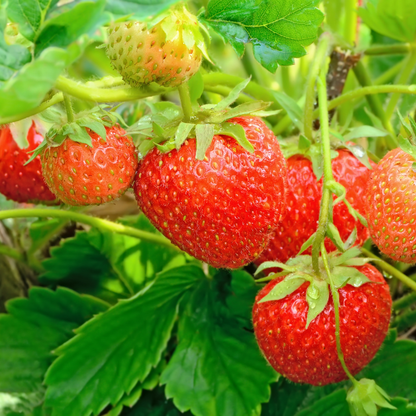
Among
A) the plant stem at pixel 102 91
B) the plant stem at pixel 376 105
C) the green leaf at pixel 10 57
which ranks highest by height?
the green leaf at pixel 10 57

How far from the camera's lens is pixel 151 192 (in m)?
0.63

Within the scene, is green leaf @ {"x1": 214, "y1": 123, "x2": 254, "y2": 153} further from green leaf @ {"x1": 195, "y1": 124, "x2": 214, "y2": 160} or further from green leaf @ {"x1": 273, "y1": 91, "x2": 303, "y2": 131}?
green leaf @ {"x1": 273, "y1": 91, "x2": 303, "y2": 131}

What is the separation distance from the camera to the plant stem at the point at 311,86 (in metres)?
0.72

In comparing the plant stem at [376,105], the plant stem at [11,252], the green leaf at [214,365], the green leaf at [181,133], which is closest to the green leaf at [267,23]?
the green leaf at [181,133]

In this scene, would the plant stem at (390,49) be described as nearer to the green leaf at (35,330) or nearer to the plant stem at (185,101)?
the plant stem at (185,101)

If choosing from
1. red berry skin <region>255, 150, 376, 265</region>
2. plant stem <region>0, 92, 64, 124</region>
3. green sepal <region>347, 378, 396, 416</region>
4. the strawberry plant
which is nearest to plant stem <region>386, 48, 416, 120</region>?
the strawberry plant

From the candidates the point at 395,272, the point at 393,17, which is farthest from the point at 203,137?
the point at 393,17

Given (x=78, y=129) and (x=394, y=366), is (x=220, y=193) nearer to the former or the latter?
(x=78, y=129)

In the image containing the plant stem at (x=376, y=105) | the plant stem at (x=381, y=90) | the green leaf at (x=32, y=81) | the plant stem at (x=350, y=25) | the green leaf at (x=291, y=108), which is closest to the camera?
the green leaf at (x=32, y=81)

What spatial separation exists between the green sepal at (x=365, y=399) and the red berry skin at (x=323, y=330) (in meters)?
0.04

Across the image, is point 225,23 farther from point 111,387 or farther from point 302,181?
point 111,387

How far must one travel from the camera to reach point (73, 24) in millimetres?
397

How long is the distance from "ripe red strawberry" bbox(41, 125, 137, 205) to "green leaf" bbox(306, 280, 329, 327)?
0.25m

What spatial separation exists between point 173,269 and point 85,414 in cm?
25
